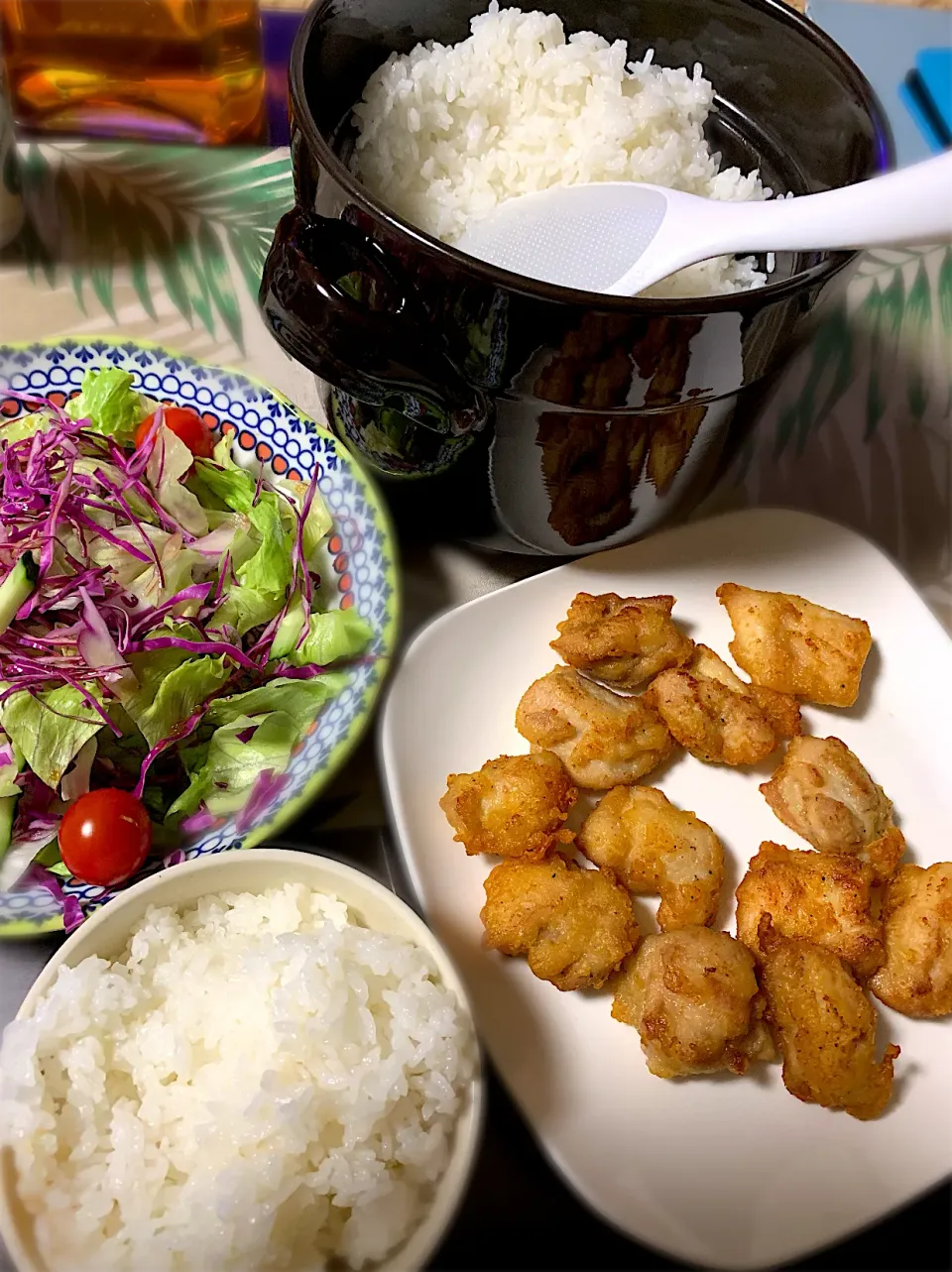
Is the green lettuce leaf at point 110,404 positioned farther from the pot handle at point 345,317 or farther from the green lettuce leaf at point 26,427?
the pot handle at point 345,317

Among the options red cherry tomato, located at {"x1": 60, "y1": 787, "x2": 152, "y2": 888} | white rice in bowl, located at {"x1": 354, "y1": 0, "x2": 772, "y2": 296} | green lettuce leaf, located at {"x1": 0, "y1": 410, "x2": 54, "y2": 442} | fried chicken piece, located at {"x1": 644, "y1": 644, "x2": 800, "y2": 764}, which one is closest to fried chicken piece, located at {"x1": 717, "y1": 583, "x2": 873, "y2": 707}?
fried chicken piece, located at {"x1": 644, "y1": 644, "x2": 800, "y2": 764}

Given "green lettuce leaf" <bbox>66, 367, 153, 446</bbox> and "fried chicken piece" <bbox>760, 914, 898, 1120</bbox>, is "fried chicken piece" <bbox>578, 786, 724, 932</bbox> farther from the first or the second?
"green lettuce leaf" <bbox>66, 367, 153, 446</bbox>

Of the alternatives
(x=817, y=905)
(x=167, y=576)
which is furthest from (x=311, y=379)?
(x=817, y=905)

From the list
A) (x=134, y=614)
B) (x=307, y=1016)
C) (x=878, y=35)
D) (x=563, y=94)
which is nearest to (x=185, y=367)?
(x=134, y=614)

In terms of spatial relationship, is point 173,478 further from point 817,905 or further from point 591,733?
point 817,905

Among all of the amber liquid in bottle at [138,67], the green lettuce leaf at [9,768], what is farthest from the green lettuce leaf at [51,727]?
the amber liquid in bottle at [138,67]

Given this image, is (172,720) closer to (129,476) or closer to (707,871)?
(129,476)
